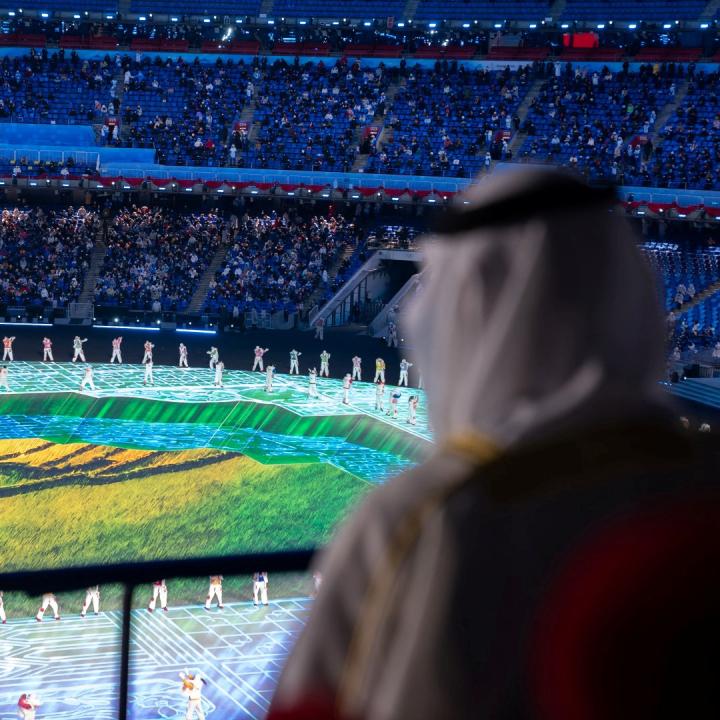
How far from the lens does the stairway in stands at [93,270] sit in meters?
45.8

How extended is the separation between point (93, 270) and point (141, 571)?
46167 mm

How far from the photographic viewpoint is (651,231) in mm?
42844

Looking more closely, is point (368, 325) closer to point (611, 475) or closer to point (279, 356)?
point (279, 356)

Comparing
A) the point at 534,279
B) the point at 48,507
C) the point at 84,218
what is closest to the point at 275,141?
the point at 84,218

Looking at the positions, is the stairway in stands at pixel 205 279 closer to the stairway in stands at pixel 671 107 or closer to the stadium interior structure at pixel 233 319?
the stadium interior structure at pixel 233 319

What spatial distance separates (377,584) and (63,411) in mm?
33642

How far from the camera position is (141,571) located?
2562mm

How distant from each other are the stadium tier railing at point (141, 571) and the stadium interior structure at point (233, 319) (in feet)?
50.2

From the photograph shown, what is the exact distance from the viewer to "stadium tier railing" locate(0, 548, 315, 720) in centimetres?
250

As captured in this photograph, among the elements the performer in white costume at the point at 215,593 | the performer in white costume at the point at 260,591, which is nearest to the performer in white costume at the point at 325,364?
the performer in white costume at the point at 260,591

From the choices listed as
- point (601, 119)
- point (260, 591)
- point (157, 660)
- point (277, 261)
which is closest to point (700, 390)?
point (260, 591)

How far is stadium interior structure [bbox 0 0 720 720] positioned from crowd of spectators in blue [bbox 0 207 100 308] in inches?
3.4

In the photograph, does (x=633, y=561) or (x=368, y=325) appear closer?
(x=633, y=561)

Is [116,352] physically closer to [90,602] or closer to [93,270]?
[93,270]
